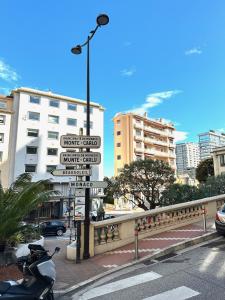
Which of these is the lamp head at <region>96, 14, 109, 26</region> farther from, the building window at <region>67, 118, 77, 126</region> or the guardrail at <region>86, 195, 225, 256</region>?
the building window at <region>67, 118, 77, 126</region>

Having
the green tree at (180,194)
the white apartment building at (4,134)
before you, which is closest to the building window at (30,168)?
the white apartment building at (4,134)

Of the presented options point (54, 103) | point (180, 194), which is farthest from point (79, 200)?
point (54, 103)

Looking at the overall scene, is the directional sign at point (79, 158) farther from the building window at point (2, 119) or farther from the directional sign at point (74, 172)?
the building window at point (2, 119)

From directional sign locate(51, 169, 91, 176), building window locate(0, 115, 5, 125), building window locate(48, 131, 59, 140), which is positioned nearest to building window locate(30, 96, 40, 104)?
building window locate(0, 115, 5, 125)

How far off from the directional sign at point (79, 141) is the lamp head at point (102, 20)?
3.65 metres

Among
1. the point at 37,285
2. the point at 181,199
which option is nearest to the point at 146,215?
the point at 37,285

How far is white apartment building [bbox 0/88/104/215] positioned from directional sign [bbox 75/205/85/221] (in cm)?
3198

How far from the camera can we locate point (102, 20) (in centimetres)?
888

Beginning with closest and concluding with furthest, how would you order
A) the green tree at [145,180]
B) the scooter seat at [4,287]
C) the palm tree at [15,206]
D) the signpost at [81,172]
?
1. the scooter seat at [4,287]
2. the palm tree at [15,206]
3. the signpost at [81,172]
4. the green tree at [145,180]

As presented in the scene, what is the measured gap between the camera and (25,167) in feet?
132

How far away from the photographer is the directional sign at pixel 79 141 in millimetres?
9117

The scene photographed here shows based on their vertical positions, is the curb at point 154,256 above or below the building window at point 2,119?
below

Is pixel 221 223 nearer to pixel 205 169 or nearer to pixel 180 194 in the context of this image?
pixel 180 194

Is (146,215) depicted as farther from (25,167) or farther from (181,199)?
(25,167)
